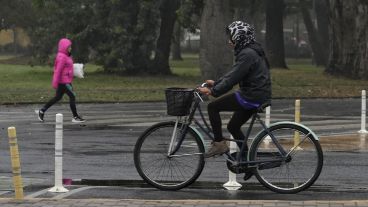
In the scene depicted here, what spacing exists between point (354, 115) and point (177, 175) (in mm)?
11235

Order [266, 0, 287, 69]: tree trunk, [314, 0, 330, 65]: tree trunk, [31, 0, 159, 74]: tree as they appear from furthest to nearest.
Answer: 1. [314, 0, 330, 65]: tree trunk
2. [266, 0, 287, 69]: tree trunk
3. [31, 0, 159, 74]: tree

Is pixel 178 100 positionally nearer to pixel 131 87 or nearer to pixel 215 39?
pixel 215 39

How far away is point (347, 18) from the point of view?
1215 inches

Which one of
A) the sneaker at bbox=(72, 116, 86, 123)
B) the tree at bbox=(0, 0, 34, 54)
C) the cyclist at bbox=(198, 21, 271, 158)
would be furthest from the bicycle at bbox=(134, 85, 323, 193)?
the tree at bbox=(0, 0, 34, 54)

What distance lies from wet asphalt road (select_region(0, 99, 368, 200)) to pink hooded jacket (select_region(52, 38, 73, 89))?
1066 mm

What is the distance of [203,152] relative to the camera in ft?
27.3

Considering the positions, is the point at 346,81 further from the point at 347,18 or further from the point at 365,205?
the point at 365,205

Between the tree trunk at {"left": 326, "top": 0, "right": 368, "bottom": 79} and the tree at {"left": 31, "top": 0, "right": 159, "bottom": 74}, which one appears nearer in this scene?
the tree trunk at {"left": 326, "top": 0, "right": 368, "bottom": 79}

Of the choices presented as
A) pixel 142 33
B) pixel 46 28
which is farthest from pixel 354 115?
pixel 46 28

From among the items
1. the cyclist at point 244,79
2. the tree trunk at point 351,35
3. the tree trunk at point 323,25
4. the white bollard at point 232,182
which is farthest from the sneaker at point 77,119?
the tree trunk at point 323,25

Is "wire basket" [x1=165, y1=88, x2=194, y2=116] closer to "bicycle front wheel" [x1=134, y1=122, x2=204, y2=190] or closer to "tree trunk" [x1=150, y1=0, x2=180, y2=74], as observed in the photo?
"bicycle front wheel" [x1=134, y1=122, x2=204, y2=190]

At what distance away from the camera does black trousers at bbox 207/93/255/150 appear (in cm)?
812

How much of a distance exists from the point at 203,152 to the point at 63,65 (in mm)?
8795

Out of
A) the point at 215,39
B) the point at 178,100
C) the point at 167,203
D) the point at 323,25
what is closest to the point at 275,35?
the point at 323,25
